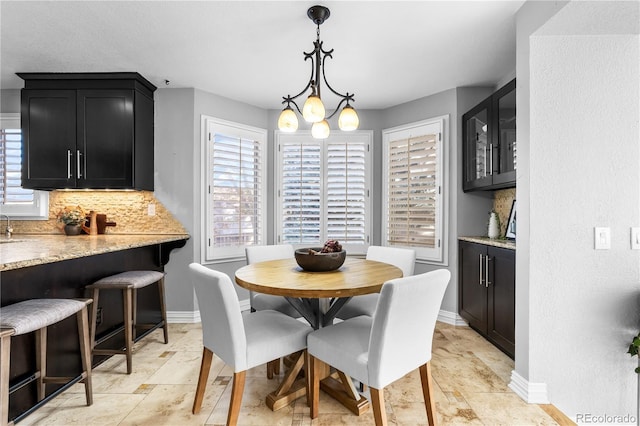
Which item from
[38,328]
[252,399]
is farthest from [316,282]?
[38,328]

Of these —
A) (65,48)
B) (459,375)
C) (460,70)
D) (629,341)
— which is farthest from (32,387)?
(460,70)

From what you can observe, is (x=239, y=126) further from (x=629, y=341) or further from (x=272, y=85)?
(x=629, y=341)

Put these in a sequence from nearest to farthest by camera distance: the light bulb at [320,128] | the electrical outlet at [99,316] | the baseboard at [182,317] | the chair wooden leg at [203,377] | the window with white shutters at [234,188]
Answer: the chair wooden leg at [203,377] < the light bulb at [320,128] < the electrical outlet at [99,316] < the baseboard at [182,317] < the window with white shutters at [234,188]

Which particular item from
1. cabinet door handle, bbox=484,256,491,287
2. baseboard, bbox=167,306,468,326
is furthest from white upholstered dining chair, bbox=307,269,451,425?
baseboard, bbox=167,306,468,326

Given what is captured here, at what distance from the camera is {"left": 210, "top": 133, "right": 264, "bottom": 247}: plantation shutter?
11.9 ft

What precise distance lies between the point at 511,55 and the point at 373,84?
120 cm

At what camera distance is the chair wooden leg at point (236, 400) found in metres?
1.57

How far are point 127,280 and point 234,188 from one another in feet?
5.36

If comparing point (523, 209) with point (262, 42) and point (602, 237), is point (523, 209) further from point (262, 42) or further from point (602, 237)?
point (262, 42)

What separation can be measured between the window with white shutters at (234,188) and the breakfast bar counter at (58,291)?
0.68 m

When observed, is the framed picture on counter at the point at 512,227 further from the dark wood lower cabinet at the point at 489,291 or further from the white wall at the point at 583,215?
the white wall at the point at 583,215

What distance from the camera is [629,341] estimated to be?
194 centimetres

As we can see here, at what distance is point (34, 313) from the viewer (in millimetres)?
1595
